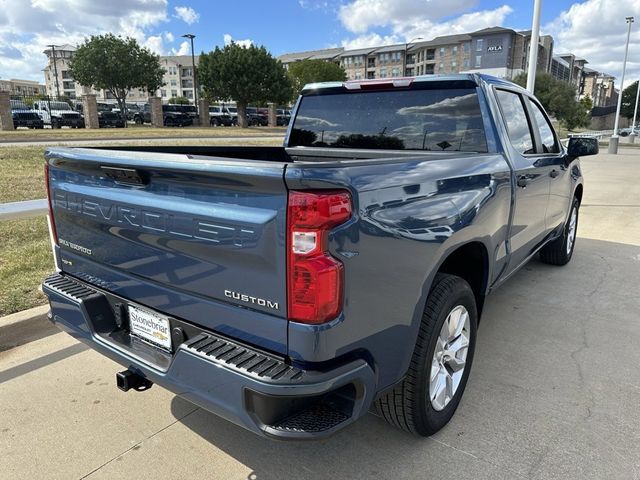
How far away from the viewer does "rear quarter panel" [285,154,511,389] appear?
5.98ft

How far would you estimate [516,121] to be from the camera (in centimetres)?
383

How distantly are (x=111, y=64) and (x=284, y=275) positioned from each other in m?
53.0

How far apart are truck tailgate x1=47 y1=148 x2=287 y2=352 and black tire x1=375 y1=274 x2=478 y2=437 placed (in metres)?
0.80

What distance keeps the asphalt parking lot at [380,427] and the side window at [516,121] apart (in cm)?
150

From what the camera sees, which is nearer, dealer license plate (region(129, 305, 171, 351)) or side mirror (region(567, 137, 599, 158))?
dealer license plate (region(129, 305, 171, 351))

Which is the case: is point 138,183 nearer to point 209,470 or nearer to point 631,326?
point 209,470

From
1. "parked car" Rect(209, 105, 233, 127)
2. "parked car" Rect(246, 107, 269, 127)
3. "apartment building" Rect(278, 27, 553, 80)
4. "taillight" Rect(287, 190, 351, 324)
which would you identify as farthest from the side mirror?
"apartment building" Rect(278, 27, 553, 80)

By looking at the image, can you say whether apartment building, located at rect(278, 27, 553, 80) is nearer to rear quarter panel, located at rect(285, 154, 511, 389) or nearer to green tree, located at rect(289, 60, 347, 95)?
green tree, located at rect(289, 60, 347, 95)

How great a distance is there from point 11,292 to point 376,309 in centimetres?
368

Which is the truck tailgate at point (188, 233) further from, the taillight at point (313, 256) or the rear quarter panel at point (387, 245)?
the rear quarter panel at point (387, 245)

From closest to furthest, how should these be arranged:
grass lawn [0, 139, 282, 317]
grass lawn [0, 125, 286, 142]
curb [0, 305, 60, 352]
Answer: curb [0, 305, 60, 352]
grass lawn [0, 139, 282, 317]
grass lawn [0, 125, 286, 142]

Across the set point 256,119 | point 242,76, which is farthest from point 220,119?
point 242,76

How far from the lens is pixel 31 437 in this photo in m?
2.72

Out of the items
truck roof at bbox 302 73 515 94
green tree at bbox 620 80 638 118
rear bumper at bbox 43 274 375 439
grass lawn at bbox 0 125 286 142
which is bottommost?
Result: rear bumper at bbox 43 274 375 439
